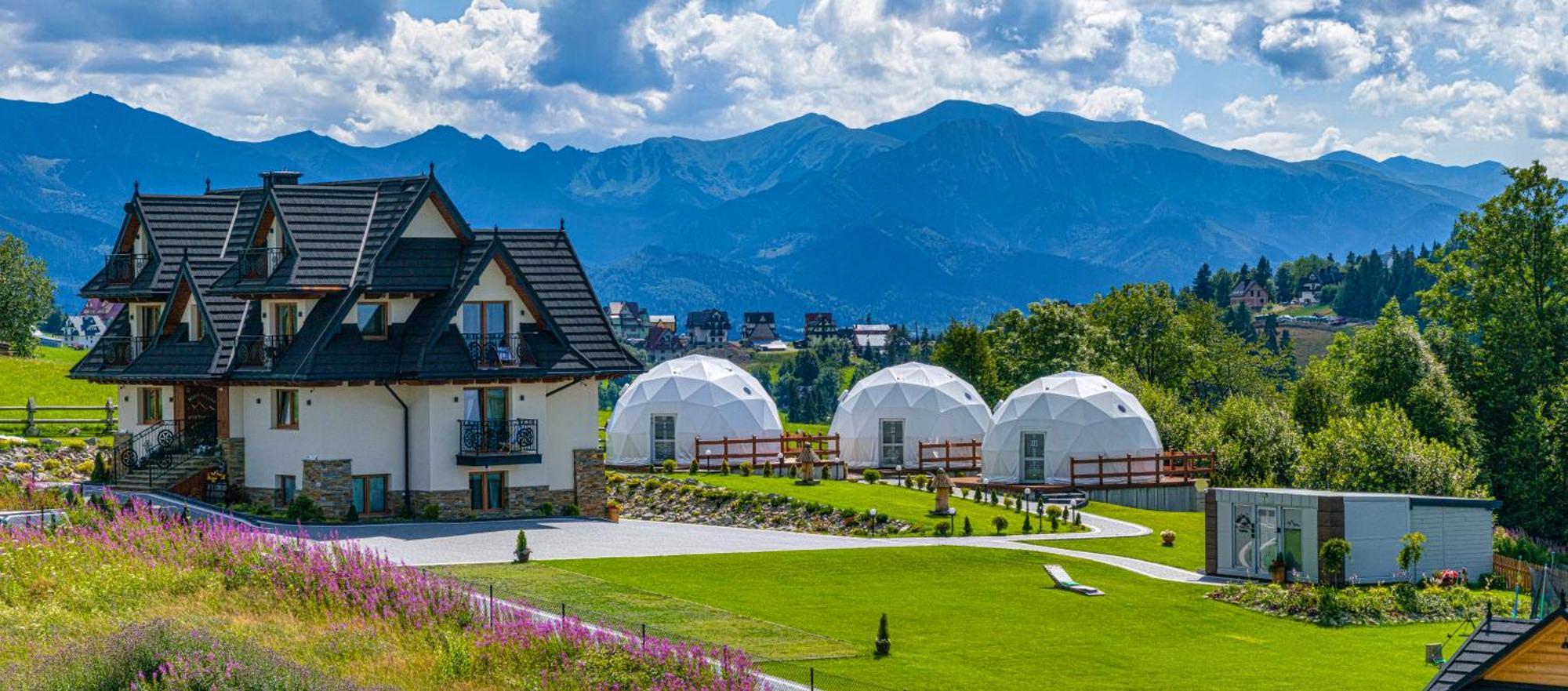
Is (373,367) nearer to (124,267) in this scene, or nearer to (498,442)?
(498,442)

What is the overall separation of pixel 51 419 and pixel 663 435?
20.3 meters

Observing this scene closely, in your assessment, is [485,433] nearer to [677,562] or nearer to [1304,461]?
[677,562]

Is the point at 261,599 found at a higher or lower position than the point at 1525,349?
lower

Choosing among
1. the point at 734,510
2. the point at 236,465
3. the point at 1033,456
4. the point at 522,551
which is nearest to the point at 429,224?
the point at 236,465

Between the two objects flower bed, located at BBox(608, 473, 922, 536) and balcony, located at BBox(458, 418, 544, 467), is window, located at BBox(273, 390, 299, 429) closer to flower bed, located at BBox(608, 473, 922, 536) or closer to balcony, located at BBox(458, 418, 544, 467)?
balcony, located at BBox(458, 418, 544, 467)

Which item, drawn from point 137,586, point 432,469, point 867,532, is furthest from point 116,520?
point 867,532

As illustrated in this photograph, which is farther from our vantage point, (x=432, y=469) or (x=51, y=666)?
(x=432, y=469)

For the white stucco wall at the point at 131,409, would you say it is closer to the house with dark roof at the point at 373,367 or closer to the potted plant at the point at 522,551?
the house with dark roof at the point at 373,367

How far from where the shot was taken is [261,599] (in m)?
32.7

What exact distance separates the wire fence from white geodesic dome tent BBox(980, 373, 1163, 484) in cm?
3302

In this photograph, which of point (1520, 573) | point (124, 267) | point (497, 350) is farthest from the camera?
point (124, 267)

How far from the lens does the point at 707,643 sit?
29.9 metres

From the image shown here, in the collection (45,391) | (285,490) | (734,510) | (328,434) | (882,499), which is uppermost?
(45,391)

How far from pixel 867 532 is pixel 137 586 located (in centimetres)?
1976
